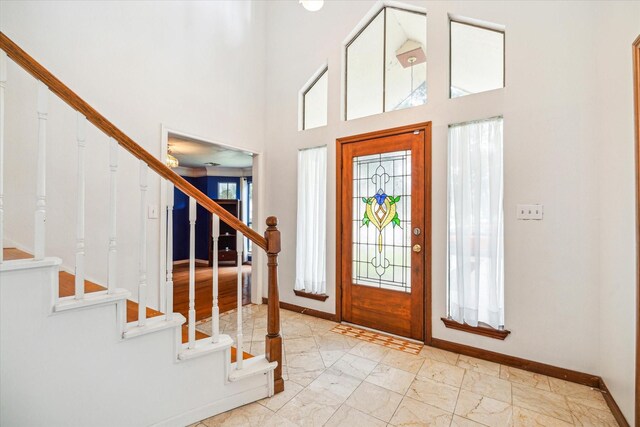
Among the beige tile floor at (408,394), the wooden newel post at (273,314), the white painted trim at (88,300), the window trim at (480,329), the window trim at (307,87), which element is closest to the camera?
the white painted trim at (88,300)

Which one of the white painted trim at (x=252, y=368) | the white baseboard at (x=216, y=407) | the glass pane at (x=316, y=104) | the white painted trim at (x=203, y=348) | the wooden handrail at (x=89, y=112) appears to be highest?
the glass pane at (x=316, y=104)

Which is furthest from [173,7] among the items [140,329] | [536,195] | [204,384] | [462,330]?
[462,330]

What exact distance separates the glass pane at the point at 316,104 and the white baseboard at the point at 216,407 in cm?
285

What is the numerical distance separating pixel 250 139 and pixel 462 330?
321 cm

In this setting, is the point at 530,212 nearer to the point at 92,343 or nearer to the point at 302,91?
the point at 302,91

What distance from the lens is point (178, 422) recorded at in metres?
1.63

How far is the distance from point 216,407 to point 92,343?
0.83m

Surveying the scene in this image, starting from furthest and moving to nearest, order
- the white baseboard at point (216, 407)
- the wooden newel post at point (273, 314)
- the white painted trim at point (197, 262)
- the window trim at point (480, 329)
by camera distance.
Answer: the white painted trim at point (197, 262) → the window trim at point (480, 329) → the wooden newel post at point (273, 314) → the white baseboard at point (216, 407)

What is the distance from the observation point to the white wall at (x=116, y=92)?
6.75 ft

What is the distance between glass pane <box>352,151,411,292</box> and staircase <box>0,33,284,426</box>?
1623 mm

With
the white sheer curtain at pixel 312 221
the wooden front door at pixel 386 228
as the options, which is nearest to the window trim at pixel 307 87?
the white sheer curtain at pixel 312 221

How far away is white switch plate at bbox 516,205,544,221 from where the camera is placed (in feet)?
7.42

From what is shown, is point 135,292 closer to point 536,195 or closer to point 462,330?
point 462,330

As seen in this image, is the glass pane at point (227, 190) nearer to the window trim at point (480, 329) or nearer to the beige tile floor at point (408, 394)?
the beige tile floor at point (408, 394)
